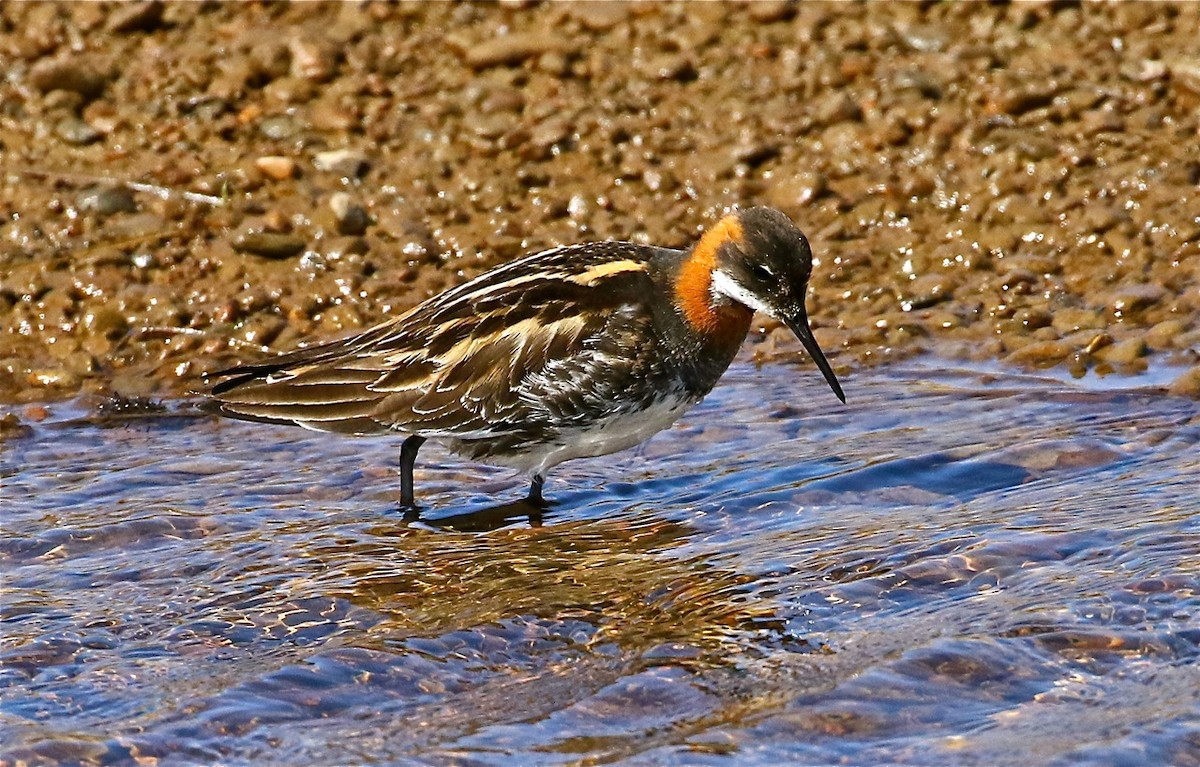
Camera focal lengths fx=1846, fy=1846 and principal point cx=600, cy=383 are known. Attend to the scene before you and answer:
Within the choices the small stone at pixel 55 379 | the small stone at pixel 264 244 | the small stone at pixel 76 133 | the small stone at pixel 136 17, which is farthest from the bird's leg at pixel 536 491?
the small stone at pixel 136 17

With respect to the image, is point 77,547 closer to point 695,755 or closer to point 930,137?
point 695,755

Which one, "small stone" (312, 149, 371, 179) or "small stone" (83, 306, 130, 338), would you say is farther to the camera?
"small stone" (312, 149, 371, 179)

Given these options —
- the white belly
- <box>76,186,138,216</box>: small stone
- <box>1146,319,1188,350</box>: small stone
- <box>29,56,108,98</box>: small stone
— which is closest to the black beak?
the white belly

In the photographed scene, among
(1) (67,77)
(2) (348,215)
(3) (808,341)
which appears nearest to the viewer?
(3) (808,341)

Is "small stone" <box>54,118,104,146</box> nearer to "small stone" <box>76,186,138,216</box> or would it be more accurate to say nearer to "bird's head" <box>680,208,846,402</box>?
"small stone" <box>76,186,138,216</box>

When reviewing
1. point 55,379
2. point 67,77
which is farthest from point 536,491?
point 67,77

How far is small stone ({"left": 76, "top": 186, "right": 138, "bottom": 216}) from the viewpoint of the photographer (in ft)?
36.3

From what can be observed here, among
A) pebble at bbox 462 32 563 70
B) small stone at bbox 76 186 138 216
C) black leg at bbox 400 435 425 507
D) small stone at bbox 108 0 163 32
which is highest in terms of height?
small stone at bbox 108 0 163 32

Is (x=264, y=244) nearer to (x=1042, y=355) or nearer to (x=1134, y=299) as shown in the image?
(x=1042, y=355)

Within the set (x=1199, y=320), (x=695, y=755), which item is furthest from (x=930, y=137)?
(x=695, y=755)

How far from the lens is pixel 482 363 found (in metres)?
8.26

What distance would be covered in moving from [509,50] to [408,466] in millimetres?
4426

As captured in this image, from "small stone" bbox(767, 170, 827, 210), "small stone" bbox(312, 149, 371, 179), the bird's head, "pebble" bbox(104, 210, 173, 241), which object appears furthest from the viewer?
"small stone" bbox(312, 149, 371, 179)

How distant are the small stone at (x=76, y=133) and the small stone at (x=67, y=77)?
0.31 m
